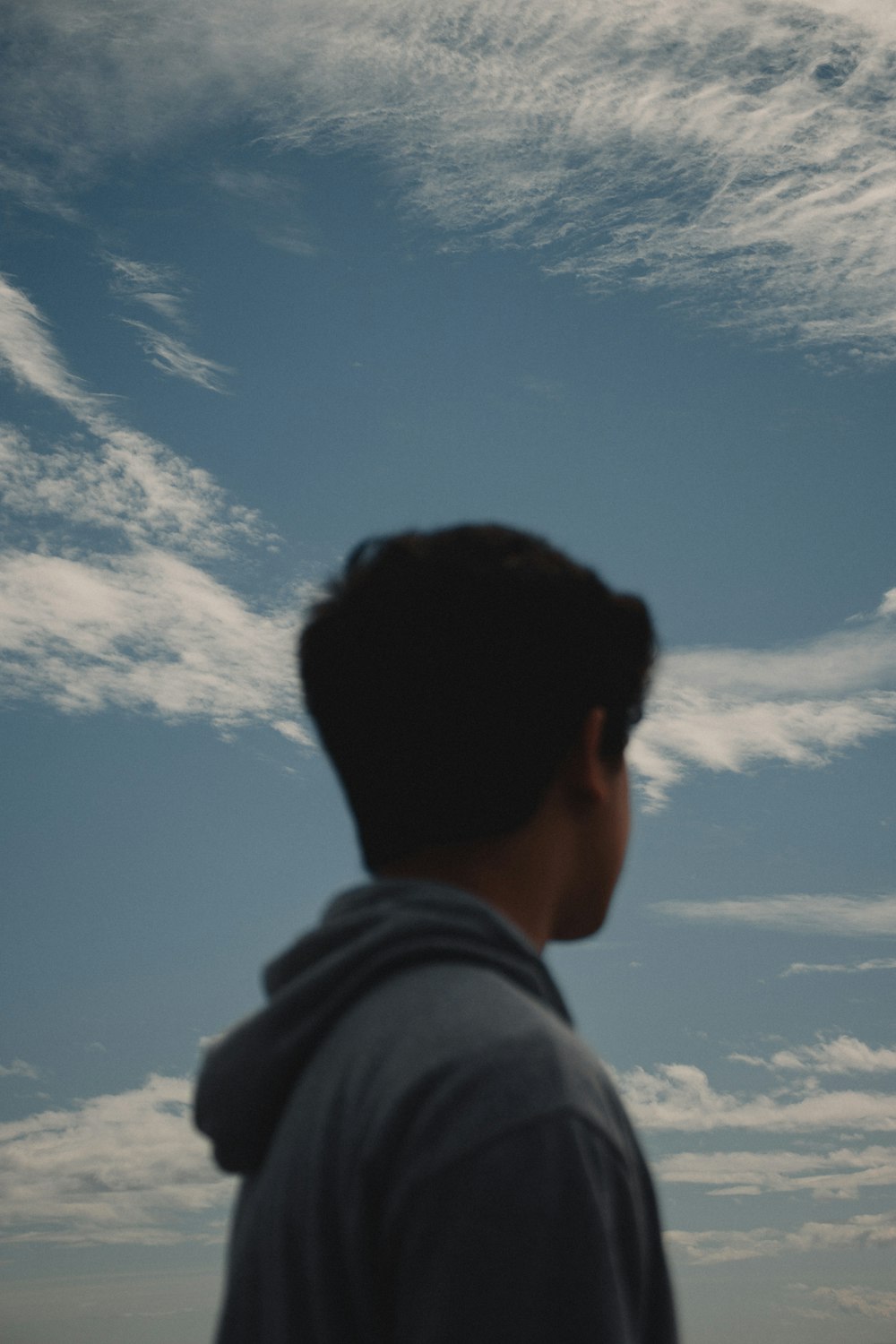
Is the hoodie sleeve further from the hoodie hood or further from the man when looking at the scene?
the hoodie hood

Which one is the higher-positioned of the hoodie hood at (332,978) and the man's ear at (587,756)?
the man's ear at (587,756)

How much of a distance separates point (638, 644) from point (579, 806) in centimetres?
48

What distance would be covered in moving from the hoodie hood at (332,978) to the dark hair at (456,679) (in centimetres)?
25

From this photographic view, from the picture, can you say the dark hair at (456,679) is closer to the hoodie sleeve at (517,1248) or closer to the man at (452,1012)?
the man at (452,1012)

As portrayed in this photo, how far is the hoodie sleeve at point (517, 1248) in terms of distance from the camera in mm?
2014

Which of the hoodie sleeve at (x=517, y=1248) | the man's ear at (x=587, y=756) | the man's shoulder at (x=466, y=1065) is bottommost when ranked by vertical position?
the hoodie sleeve at (x=517, y=1248)

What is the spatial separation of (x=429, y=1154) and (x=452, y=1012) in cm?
27

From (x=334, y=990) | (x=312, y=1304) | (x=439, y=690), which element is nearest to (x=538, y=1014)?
(x=334, y=990)

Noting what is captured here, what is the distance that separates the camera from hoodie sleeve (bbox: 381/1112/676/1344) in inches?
79.3

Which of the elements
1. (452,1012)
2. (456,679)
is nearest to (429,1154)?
(452,1012)

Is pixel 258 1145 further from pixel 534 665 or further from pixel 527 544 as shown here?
pixel 527 544

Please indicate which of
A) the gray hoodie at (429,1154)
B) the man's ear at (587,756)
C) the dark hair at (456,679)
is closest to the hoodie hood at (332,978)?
the gray hoodie at (429,1154)

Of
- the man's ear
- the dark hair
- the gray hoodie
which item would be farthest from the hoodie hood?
the man's ear

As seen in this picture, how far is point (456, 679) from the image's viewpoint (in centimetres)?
291
